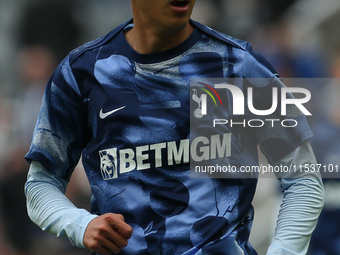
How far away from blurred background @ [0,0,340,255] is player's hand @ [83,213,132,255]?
72.9 inches

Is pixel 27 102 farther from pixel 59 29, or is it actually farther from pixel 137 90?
pixel 137 90

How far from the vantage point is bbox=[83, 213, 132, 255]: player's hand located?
1.22 m

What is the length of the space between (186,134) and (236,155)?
0.50 feet

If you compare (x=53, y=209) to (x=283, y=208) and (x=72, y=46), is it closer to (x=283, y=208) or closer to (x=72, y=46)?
(x=283, y=208)

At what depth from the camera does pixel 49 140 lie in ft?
5.00

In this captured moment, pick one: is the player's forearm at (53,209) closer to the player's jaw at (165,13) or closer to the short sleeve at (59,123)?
the short sleeve at (59,123)

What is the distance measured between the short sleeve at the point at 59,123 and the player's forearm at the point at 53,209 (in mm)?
37

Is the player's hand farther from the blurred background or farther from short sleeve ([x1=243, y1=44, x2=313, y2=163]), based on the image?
the blurred background

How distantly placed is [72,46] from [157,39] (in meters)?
2.07

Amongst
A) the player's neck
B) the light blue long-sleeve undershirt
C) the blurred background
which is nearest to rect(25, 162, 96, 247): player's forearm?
the light blue long-sleeve undershirt

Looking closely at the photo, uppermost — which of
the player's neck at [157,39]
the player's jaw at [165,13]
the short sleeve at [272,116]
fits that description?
the player's jaw at [165,13]

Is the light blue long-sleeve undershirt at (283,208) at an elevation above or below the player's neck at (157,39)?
below

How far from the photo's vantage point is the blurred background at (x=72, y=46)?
10.4 ft

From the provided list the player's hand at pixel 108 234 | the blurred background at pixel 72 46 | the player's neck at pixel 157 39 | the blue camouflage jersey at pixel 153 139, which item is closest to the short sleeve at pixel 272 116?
the blue camouflage jersey at pixel 153 139
